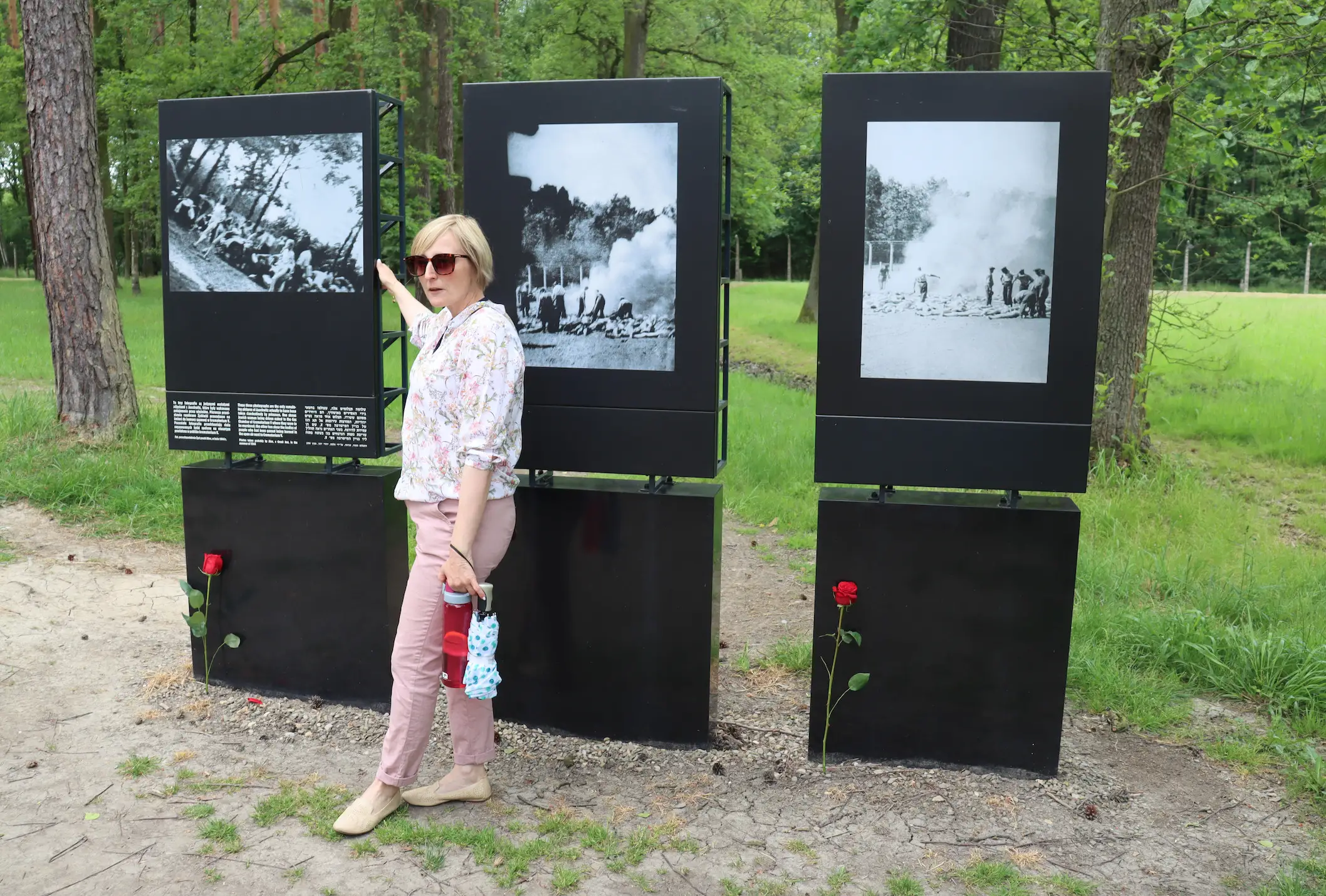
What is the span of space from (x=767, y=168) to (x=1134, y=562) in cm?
2026

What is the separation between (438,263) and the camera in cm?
377

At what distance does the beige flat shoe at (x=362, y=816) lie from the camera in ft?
12.3

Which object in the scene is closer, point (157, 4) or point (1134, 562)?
point (1134, 562)

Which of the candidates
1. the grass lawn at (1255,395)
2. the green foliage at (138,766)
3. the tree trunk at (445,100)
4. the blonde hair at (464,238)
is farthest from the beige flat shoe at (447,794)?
the tree trunk at (445,100)

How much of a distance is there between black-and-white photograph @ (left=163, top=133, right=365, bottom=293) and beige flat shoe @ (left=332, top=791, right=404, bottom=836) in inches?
81.6

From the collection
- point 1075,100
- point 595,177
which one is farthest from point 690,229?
point 1075,100

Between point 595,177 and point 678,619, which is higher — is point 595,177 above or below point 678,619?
above

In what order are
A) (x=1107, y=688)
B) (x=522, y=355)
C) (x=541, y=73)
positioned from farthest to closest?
1. (x=541, y=73)
2. (x=1107, y=688)
3. (x=522, y=355)

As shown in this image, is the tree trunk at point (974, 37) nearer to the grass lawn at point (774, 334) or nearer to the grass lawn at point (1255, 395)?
the grass lawn at point (1255, 395)

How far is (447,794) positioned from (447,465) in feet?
4.00

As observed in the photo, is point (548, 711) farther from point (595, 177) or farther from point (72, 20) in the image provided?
point (72, 20)

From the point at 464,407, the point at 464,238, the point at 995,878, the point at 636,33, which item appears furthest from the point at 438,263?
the point at 636,33

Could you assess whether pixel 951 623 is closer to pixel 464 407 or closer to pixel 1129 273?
pixel 464 407

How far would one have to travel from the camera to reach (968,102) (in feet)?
13.0
